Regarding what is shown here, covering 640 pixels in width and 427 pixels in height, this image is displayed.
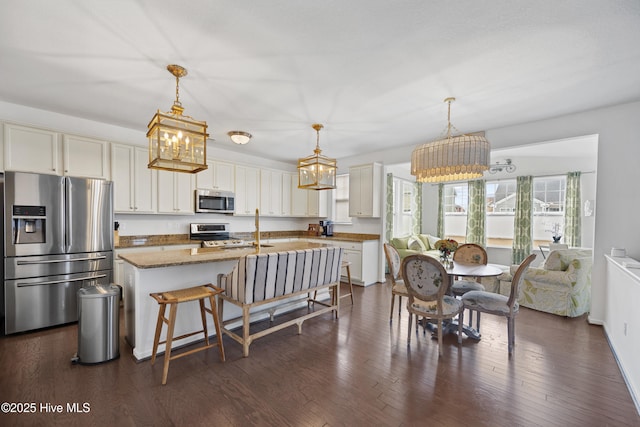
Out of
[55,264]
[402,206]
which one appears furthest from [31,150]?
[402,206]

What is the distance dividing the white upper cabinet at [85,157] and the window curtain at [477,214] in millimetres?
7736

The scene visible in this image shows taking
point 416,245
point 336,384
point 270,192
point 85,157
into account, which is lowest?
point 336,384

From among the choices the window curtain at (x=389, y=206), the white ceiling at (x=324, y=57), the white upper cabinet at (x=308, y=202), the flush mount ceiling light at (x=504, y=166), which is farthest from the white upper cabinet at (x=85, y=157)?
the flush mount ceiling light at (x=504, y=166)

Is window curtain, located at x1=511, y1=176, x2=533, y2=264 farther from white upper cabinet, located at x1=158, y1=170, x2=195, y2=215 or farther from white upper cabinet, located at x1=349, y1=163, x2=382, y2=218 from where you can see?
white upper cabinet, located at x1=158, y1=170, x2=195, y2=215

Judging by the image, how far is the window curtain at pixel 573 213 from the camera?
5.84m

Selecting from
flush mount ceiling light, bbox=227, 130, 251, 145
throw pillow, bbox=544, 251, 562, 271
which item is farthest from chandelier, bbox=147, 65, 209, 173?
throw pillow, bbox=544, 251, 562, 271

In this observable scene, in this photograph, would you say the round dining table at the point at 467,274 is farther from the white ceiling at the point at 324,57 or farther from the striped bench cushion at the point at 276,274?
the white ceiling at the point at 324,57

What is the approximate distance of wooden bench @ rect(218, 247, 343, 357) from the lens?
8.09 ft

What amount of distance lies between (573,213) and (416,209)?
11.0 ft

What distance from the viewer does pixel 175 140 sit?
223cm

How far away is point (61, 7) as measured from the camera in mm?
1732

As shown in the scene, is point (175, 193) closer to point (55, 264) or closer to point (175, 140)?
point (55, 264)

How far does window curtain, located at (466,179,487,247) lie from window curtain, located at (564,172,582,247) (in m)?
1.56

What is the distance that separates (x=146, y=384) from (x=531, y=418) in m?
2.76
